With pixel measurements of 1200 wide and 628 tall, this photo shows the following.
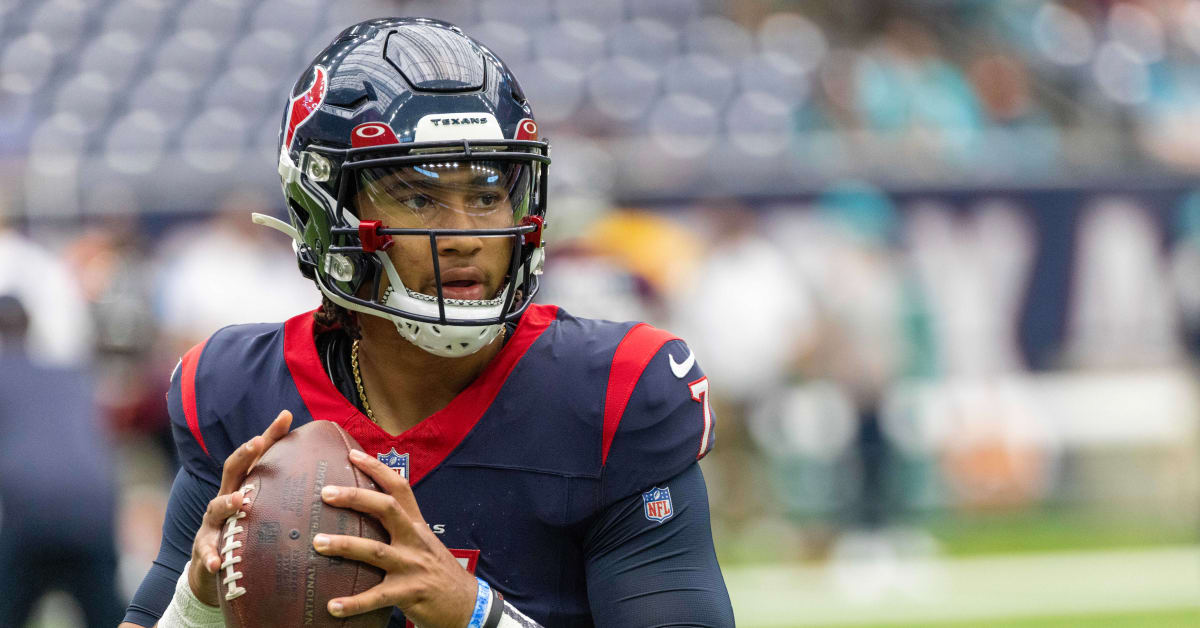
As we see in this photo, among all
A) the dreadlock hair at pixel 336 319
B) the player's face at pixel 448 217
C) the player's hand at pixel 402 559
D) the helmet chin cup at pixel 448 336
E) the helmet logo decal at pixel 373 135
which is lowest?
the player's hand at pixel 402 559

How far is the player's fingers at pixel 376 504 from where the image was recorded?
1871mm

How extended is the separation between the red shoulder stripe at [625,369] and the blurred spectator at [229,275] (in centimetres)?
529

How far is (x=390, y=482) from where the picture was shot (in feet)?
6.30

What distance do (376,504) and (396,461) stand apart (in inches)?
10.3

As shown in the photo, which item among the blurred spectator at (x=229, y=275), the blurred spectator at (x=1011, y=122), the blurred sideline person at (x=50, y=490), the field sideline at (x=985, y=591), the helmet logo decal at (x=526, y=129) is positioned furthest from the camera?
the blurred spectator at (x=1011, y=122)

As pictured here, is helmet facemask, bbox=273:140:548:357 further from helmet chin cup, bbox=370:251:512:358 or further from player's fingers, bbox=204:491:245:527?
player's fingers, bbox=204:491:245:527

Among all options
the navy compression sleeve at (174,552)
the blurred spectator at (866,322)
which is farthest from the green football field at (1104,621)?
the navy compression sleeve at (174,552)

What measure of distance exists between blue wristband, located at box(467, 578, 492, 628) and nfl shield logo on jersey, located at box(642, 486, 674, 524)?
26cm

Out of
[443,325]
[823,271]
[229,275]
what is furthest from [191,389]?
[823,271]

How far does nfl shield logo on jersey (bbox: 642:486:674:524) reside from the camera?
2092 mm

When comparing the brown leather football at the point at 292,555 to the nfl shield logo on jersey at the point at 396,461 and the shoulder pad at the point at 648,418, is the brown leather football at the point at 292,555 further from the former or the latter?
Answer: the shoulder pad at the point at 648,418

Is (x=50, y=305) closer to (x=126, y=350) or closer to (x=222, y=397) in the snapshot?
(x=126, y=350)

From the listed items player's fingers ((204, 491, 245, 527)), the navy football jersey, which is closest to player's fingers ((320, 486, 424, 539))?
player's fingers ((204, 491, 245, 527))

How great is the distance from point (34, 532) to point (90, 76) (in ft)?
15.1
